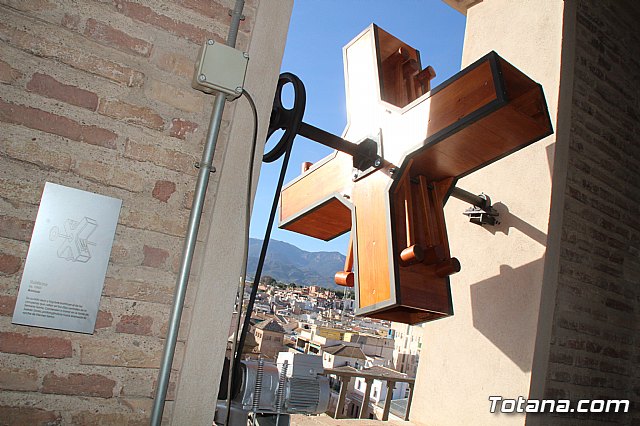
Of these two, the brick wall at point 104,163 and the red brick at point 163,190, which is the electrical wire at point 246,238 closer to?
the brick wall at point 104,163

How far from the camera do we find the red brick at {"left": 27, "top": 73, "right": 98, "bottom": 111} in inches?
46.1

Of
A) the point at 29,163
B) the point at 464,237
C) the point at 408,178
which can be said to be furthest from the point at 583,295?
the point at 29,163

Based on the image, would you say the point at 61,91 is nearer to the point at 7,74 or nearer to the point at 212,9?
the point at 7,74

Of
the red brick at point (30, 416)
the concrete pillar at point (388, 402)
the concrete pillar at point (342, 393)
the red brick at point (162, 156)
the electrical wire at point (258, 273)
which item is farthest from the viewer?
the concrete pillar at point (388, 402)

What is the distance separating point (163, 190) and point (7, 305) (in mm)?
465

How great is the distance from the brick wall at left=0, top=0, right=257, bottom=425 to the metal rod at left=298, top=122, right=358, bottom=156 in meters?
0.52

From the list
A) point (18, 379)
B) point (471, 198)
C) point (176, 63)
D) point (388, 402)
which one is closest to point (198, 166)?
point (176, 63)

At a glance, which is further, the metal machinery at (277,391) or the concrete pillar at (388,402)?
the concrete pillar at (388,402)

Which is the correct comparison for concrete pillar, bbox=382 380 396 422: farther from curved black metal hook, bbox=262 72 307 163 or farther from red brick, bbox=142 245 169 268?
red brick, bbox=142 245 169 268

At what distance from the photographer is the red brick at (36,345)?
3.58 ft

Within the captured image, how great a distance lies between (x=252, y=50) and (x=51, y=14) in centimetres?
56

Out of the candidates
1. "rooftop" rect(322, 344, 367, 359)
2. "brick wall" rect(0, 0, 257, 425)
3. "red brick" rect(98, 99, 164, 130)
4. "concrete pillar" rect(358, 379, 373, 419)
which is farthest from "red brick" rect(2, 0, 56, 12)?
"rooftop" rect(322, 344, 367, 359)

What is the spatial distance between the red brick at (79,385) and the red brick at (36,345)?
2.0 inches

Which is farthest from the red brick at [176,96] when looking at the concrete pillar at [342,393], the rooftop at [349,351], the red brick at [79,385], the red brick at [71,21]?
the rooftop at [349,351]
